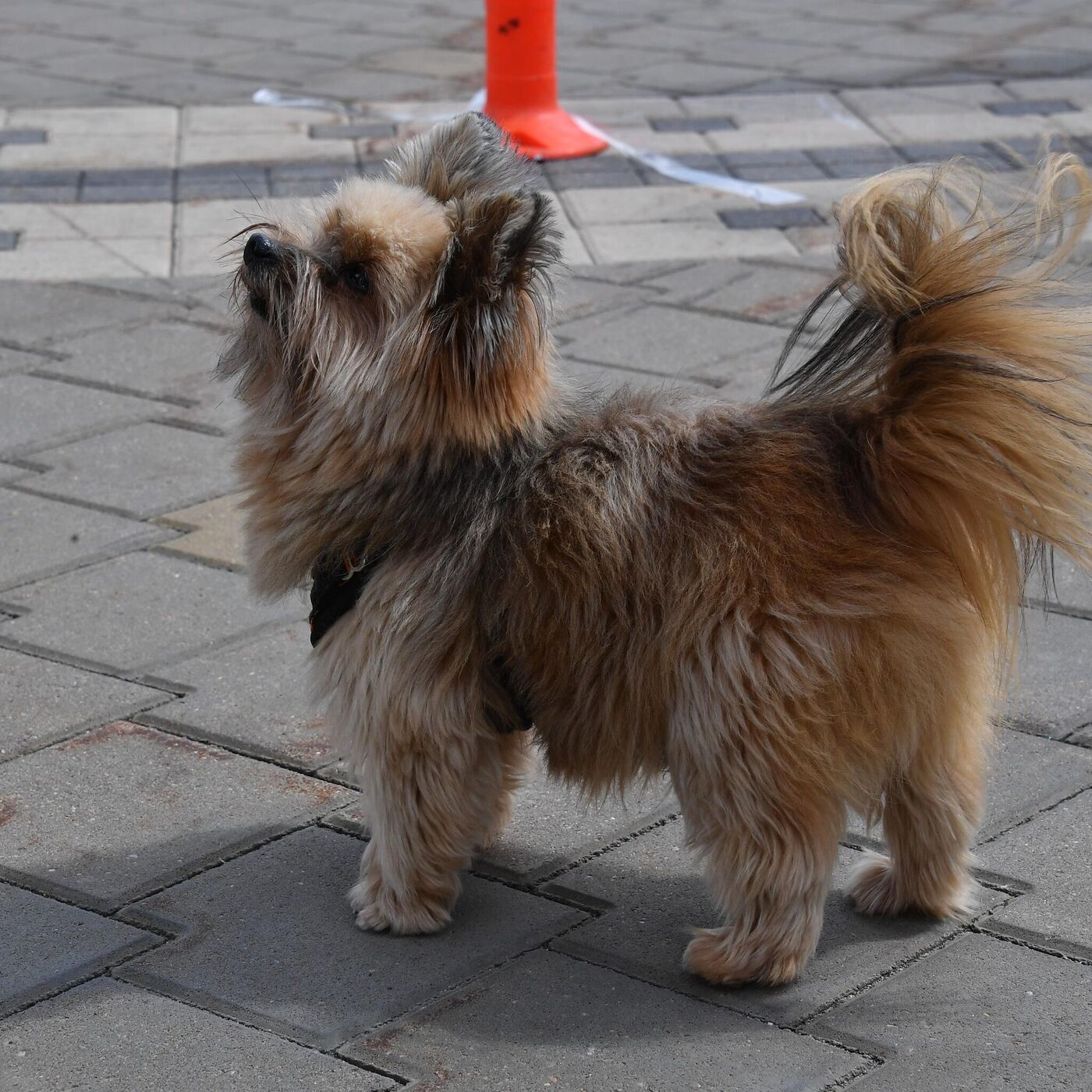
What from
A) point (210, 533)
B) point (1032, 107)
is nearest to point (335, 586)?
point (210, 533)

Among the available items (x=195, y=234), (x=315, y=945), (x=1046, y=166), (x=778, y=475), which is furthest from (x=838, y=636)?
(x=195, y=234)

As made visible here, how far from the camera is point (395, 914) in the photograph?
3.15 meters

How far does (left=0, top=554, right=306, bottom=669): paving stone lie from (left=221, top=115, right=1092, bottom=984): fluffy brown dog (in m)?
1.26

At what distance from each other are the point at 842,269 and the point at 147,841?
1908 millimetres

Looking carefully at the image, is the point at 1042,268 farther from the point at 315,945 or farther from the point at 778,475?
the point at 315,945

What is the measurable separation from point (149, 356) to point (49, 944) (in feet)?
11.6

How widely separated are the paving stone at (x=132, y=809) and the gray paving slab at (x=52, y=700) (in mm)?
65

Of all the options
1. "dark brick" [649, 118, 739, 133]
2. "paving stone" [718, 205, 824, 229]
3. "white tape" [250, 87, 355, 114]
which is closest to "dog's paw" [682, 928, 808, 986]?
"paving stone" [718, 205, 824, 229]

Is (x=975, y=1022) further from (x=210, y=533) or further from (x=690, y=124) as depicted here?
(x=690, y=124)

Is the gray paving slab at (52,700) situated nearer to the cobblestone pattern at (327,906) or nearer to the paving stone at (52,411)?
the cobblestone pattern at (327,906)

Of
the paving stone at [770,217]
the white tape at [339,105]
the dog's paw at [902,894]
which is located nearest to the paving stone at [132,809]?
the dog's paw at [902,894]

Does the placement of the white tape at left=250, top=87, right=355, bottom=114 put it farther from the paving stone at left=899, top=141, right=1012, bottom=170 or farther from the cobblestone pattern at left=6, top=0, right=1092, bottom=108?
the paving stone at left=899, top=141, right=1012, bottom=170

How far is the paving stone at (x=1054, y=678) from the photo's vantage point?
3.93 m

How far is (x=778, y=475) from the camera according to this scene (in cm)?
283
